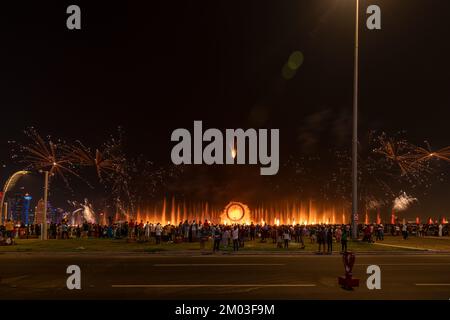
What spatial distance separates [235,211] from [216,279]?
1791 inches

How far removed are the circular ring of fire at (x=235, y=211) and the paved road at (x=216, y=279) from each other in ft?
127

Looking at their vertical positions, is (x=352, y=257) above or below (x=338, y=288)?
above

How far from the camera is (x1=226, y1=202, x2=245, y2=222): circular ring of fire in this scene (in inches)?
2399

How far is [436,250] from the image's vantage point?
2945cm

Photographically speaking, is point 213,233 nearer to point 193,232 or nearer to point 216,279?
point 193,232

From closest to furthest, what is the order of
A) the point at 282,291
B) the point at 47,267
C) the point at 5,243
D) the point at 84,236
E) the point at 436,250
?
the point at 282,291 < the point at 47,267 < the point at 436,250 < the point at 5,243 < the point at 84,236

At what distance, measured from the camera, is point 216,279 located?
1592 cm

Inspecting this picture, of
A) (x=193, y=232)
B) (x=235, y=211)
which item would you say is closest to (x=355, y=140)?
(x=193, y=232)
